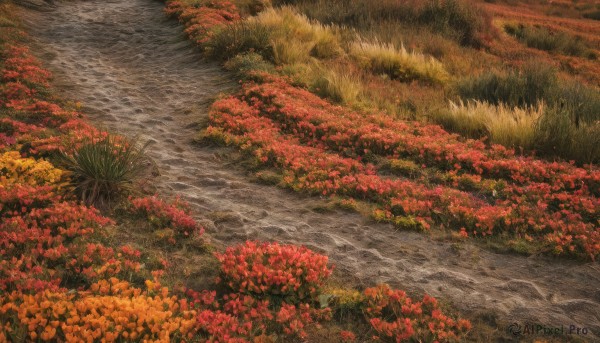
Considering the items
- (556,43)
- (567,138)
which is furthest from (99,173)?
(556,43)

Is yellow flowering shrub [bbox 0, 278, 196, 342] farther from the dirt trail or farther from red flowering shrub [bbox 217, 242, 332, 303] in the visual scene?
the dirt trail

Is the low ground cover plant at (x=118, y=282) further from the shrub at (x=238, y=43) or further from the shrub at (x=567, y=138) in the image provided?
the shrub at (x=238, y=43)

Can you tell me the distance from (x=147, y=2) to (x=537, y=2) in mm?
29542

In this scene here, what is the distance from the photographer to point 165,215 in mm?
6738

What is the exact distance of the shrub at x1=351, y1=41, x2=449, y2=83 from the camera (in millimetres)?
14781

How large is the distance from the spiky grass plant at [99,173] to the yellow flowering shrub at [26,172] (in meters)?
0.25

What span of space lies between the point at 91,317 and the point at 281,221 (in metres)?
3.25

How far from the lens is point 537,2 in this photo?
38.0 meters

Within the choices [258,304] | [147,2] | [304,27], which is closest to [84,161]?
[258,304]

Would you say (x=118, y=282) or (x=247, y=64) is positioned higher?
(x=247, y=64)

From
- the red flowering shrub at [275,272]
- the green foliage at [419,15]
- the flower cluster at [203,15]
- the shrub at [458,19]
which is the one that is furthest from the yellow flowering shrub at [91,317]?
the shrub at [458,19]

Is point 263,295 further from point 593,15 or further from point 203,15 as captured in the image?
point 593,15

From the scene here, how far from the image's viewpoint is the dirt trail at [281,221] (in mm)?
5605

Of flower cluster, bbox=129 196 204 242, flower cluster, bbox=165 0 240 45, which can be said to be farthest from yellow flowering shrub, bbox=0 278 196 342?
flower cluster, bbox=165 0 240 45
